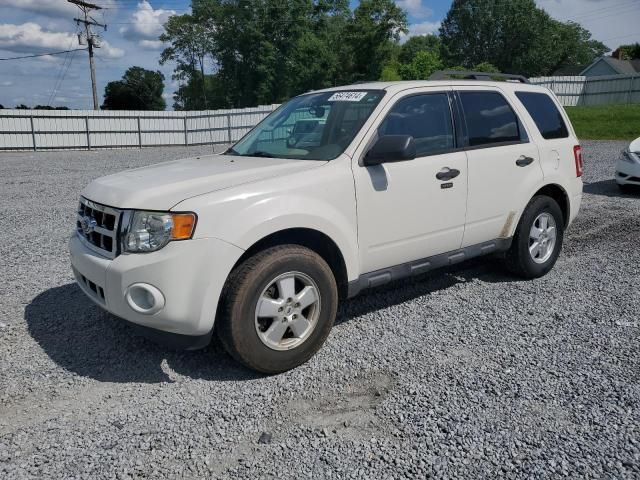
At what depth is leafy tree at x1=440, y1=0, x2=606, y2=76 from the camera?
75.8 meters

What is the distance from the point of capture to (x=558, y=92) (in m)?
33.1

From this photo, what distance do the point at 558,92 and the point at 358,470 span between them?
115 feet

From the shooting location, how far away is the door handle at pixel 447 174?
433 cm

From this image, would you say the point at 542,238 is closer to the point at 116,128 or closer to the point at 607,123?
the point at 607,123

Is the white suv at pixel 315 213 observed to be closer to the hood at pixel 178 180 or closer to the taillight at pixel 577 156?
the hood at pixel 178 180

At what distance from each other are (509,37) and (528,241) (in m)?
81.6

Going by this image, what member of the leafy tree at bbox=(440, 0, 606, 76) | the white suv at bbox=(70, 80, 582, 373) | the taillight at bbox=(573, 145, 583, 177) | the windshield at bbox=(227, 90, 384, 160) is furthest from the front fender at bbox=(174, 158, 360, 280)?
the leafy tree at bbox=(440, 0, 606, 76)

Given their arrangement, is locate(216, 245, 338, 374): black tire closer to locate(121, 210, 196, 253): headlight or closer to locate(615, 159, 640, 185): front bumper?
locate(121, 210, 196, 253): headlight

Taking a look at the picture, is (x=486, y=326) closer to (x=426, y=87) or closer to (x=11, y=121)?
(x=426, y=87)

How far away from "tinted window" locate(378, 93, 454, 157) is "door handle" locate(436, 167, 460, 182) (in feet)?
0.56

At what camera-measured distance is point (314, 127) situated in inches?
172

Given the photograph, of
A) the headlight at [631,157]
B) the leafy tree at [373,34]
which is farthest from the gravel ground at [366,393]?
the leafy tree at [373,34]

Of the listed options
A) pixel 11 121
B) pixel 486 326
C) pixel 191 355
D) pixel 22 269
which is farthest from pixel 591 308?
pixel 11 121

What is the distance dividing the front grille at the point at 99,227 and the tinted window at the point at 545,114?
3954 mm
